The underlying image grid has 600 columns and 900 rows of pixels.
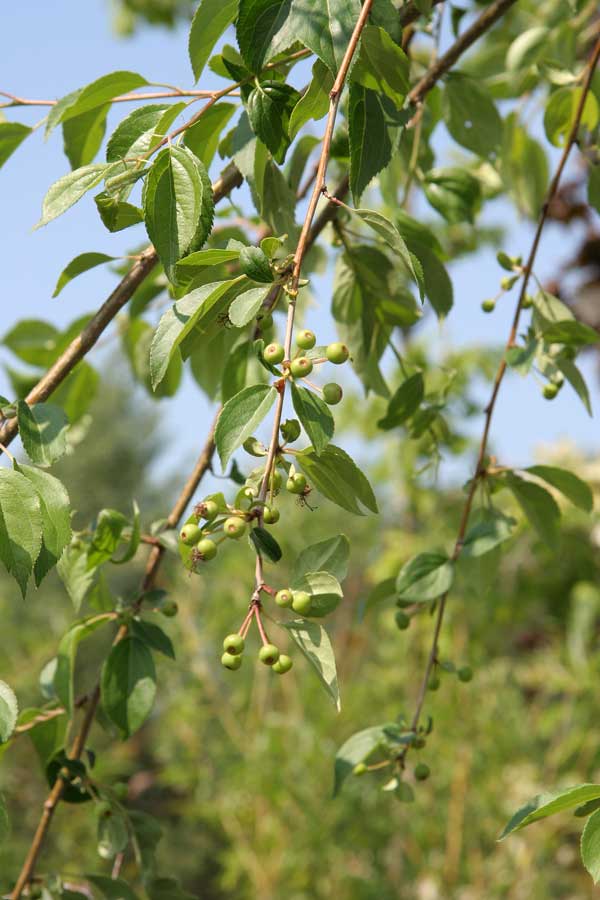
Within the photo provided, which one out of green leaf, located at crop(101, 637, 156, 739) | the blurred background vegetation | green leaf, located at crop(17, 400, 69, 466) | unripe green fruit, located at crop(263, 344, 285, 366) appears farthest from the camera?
the blurred background vegetation

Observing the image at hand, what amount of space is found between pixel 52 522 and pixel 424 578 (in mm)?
298

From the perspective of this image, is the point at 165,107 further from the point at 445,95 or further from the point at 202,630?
the point at 202,630

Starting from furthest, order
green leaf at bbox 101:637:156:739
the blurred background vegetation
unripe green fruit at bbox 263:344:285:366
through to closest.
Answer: the blurred background vegetation
green leaf at bbox 101:637:156:739
unripe green fruit at bbox 263:344:285:366

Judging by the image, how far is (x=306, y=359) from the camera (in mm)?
387

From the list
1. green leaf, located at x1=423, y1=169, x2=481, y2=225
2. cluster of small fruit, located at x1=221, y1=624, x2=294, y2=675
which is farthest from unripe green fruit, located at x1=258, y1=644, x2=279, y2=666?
green leaf, located at x1=423, y1=169, x2=481, y2=225

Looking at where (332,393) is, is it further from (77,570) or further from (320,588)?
(77,570)

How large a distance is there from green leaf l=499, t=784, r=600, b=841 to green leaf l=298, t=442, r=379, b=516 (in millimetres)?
148

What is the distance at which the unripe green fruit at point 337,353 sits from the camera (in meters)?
0.39

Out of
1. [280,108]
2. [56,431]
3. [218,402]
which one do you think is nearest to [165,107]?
[280,108]

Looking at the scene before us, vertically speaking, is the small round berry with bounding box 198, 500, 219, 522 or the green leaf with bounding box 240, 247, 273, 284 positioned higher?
the green leaf with bounding box 240, 247, 273, 284

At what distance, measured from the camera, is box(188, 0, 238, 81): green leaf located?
506mm

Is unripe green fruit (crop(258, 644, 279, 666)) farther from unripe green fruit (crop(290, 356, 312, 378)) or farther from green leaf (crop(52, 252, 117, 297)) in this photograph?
green leaf (crop(52, 252, 117, 297))

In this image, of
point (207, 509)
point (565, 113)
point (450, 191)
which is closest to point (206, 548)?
point (207, 509)

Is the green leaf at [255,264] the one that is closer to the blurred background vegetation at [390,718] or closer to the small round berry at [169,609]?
the small round berry at [169,609]
